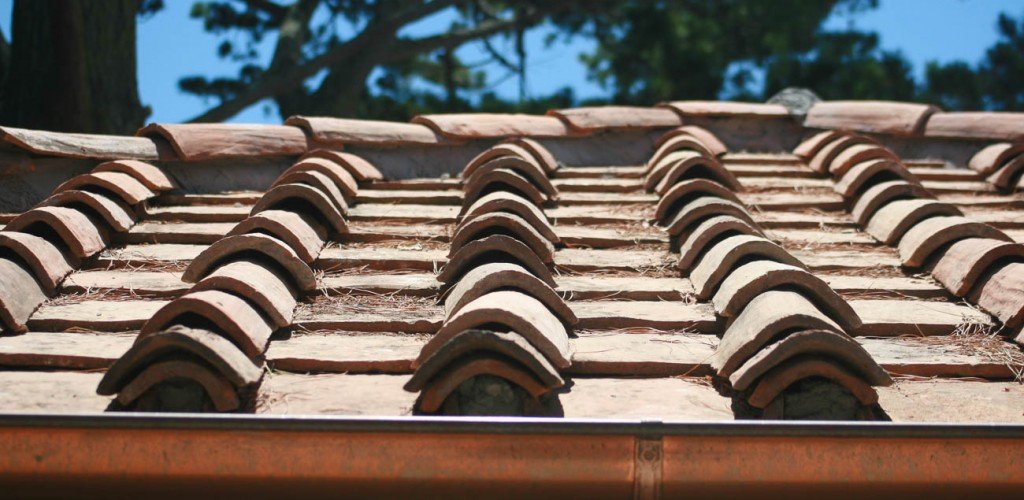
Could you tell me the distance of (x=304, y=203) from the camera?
145 inches

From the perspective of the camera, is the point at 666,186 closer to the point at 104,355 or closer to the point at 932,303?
the point at 932,303

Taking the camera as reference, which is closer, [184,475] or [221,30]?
[184,475]

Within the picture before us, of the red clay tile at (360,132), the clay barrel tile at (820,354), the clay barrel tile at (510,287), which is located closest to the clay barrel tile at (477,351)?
the clay barrel tile at (510,287)

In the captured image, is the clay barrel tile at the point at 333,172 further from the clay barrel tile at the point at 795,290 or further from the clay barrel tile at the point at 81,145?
the clay barrel tile at the point at 795,290

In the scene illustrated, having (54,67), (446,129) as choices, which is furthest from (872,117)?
(54,67)

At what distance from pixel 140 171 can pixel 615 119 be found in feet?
7.54

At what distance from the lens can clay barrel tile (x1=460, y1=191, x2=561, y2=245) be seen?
352 centimetres

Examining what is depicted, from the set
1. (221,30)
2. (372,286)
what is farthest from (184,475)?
(221,30)

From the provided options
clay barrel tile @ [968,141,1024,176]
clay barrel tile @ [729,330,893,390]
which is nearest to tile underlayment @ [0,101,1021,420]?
clay barrel tile @ [729,330,893,390]

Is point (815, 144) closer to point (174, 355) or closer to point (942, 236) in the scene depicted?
point (942, 236)

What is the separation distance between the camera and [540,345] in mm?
2539

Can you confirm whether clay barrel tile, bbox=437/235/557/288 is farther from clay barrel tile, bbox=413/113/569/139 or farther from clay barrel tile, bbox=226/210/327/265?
clay barrel tile, bbox=413/113/569/139

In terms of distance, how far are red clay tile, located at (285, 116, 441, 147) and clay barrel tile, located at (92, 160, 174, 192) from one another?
0.78 metres

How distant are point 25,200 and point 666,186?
8.24ft
